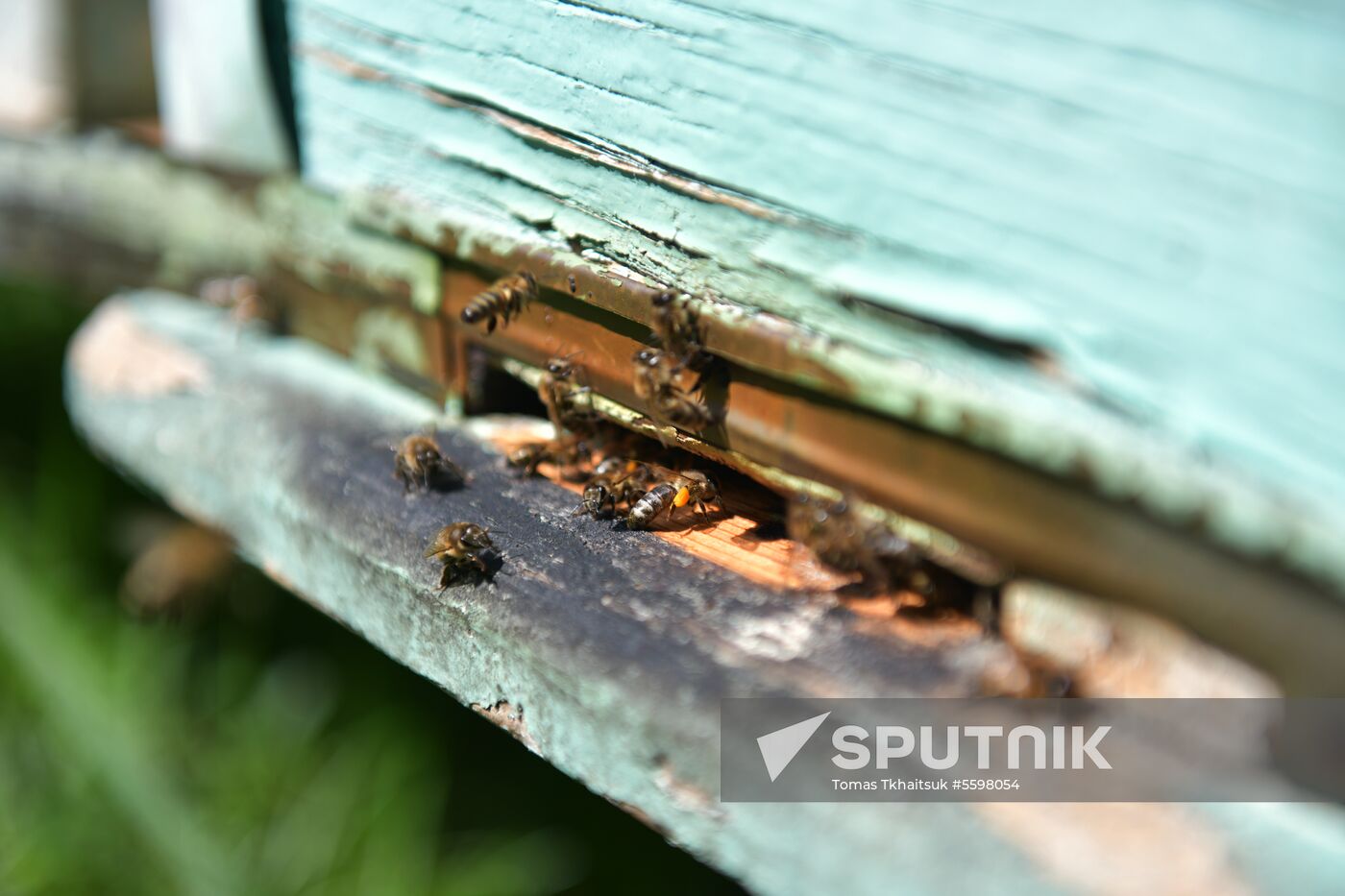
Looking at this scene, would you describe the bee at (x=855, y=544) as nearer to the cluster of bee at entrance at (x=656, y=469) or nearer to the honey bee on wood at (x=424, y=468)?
the cluster of bee at entrance at (x=656, y=469)

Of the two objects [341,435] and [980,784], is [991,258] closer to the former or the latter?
[980,784]

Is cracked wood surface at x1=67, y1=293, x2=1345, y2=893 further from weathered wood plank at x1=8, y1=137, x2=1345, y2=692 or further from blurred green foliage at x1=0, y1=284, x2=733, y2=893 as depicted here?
blurred green foliage at x1=0, y1=284, x2=733, y2=893

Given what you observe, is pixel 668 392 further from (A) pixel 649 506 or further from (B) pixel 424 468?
(B) pixel 424 468

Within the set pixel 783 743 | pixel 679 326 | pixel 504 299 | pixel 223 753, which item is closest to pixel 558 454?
pixel 504 299

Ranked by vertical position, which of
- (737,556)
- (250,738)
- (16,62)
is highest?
(16,62)

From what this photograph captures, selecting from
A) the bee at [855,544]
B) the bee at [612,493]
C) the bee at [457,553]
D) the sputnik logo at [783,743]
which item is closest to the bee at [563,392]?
the bee at [612,493]

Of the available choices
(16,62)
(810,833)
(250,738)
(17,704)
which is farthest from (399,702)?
(810,833)

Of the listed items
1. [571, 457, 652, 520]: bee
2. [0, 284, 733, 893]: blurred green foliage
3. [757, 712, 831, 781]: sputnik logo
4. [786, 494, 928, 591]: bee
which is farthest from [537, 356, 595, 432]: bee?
[0, 284, 733, 893]: blurred green foliage
